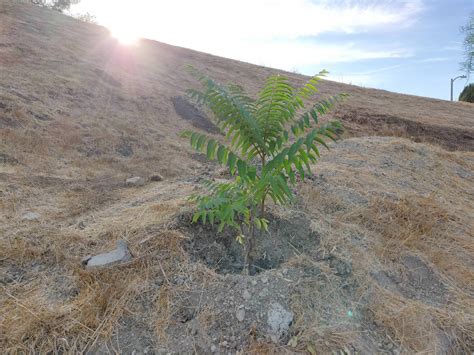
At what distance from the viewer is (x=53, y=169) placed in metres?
3.76

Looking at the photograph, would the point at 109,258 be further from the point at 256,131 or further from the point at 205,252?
the point at 256,131

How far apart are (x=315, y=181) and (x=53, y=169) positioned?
3050 millimetres

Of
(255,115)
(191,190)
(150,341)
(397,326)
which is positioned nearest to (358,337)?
(397,326)

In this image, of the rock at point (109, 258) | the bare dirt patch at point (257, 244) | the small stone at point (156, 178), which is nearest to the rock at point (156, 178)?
the small stone at point (156, 178)

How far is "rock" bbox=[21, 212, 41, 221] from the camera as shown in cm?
256

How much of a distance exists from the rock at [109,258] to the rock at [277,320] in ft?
3.14

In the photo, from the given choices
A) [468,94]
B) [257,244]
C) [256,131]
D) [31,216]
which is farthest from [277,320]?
[468,94]

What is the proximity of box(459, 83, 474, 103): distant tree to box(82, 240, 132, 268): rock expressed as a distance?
2112 centimetres

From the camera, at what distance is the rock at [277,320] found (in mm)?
1623

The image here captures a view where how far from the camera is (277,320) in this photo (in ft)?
5.48

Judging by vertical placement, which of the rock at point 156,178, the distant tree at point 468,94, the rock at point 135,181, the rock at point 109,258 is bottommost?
the rock at point 135,181

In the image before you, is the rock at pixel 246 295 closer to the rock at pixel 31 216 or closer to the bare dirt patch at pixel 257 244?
the bare dirt patch at pixel 257 244

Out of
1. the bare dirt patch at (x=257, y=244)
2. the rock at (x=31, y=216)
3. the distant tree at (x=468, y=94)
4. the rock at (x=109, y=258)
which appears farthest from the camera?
the distant tree at (x=468, y=94)

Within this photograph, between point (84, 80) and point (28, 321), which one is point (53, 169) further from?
point (84, 80)
